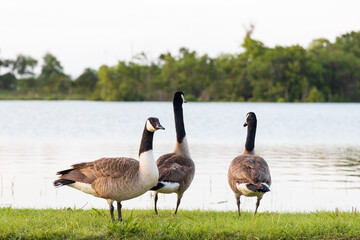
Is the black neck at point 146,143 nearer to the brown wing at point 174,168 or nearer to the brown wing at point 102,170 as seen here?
the brown wing at point 102,170

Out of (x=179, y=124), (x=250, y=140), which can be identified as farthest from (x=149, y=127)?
(x=250, y=140)

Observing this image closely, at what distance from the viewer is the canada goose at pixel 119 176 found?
24.6ft

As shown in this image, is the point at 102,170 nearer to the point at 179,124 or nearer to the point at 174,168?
the point at 174,168

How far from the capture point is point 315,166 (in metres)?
20.0

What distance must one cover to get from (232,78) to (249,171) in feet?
348

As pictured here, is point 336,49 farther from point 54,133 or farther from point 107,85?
point 54,133

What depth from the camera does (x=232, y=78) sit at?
374 feet

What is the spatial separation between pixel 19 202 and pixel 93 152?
37.7 feet

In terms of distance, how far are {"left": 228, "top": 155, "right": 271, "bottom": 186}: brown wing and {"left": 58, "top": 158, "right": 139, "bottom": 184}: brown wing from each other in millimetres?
2013

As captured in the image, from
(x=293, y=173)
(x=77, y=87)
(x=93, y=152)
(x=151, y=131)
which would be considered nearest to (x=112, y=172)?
(x=151, y=131)

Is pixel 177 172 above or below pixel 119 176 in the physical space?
below

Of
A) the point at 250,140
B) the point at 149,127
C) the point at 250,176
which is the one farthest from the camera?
the point at 250,140

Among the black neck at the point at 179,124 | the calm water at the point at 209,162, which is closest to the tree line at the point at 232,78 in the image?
the calm water at the point at 209,162

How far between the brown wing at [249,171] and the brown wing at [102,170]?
6.61 ft
